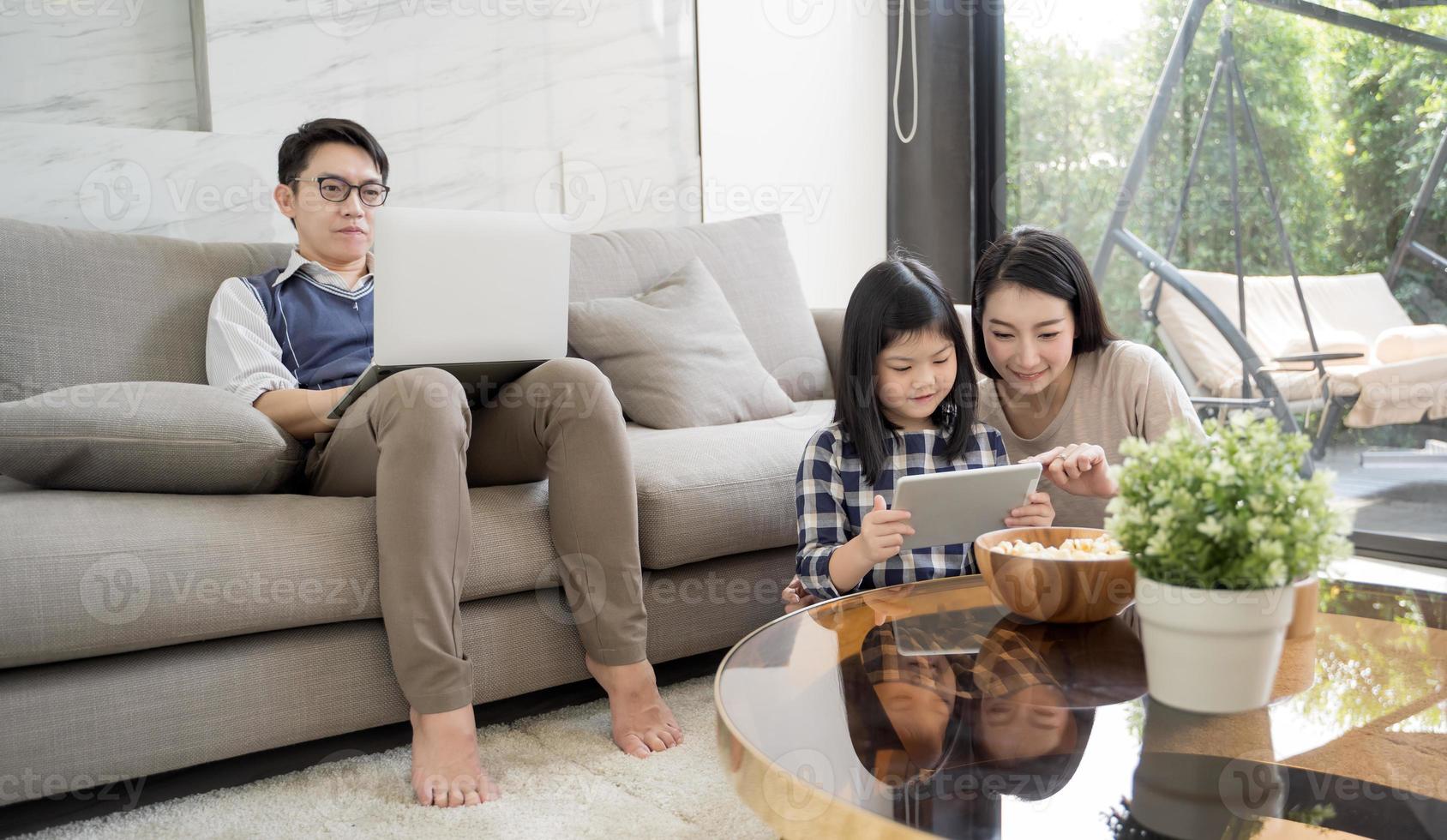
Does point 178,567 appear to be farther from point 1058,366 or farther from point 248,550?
point 1058,366

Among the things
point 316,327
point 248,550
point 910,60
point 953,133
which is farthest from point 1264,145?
point 248,550

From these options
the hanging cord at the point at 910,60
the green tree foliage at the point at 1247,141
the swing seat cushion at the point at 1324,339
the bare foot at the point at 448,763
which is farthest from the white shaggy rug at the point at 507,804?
the hanging cord at the point at 910,60

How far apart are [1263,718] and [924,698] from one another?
265 mm

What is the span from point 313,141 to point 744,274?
1074mm

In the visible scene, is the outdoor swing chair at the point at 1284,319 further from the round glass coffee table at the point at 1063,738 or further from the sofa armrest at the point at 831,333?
the round glass coffee table at the point at 1063,738

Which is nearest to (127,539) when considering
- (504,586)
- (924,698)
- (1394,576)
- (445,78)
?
(504,586)

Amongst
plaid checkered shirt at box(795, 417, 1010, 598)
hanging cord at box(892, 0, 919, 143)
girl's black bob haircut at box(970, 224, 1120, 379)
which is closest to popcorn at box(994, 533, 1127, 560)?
plaid checkered shirt at box(795, 417, 1010, 598)

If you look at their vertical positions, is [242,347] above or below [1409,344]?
above

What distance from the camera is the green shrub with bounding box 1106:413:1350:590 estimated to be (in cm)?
75

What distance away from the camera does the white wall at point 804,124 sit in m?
3.25

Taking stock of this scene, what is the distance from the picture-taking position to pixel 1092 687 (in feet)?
3.01

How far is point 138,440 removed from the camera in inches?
55.5

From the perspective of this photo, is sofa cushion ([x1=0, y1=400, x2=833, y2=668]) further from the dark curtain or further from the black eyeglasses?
the dark curtain

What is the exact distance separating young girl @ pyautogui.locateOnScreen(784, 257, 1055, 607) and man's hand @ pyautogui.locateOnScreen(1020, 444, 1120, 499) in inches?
7.2
